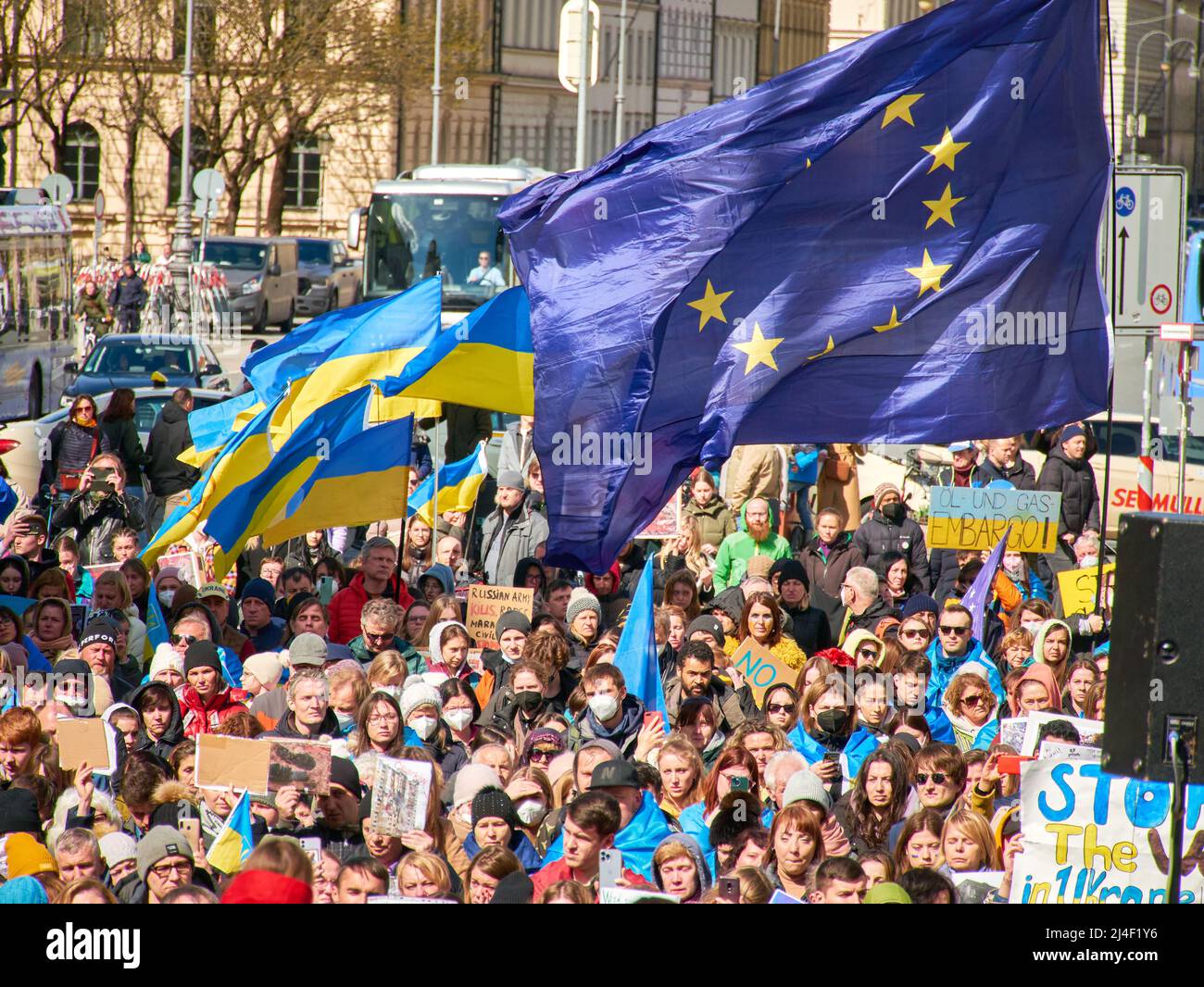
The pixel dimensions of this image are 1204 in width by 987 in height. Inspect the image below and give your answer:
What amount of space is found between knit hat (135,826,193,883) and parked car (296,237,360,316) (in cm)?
3767

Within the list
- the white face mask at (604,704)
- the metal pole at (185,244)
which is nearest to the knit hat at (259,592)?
the white face mask at (604,704)

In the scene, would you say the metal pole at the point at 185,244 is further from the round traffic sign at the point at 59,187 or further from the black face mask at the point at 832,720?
the black face mask at the point at 832,720

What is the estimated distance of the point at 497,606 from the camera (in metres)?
11.8

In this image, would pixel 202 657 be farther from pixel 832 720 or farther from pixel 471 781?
pixel 832 720

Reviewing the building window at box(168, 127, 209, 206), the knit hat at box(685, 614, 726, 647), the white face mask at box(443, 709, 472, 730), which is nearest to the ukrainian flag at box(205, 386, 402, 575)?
the knit hat at box(685, 614, 726, 647)

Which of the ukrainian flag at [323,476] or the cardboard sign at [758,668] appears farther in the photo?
the ukrainian flag at [323,476]

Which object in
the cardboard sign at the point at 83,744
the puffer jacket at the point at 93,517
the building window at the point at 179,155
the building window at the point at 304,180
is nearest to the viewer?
the cardboard sign at the point at 83,744

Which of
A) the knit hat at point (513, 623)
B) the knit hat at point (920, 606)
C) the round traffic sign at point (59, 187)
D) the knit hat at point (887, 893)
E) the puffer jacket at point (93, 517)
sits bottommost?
the knit hat at point (887, 893)

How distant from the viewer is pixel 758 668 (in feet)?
35.1

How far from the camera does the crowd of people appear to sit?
7500 mm

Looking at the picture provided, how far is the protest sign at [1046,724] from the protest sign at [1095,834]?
1283 mm

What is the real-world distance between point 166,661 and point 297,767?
8.95ft

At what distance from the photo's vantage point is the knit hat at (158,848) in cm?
750

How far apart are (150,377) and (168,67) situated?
97.2ft
